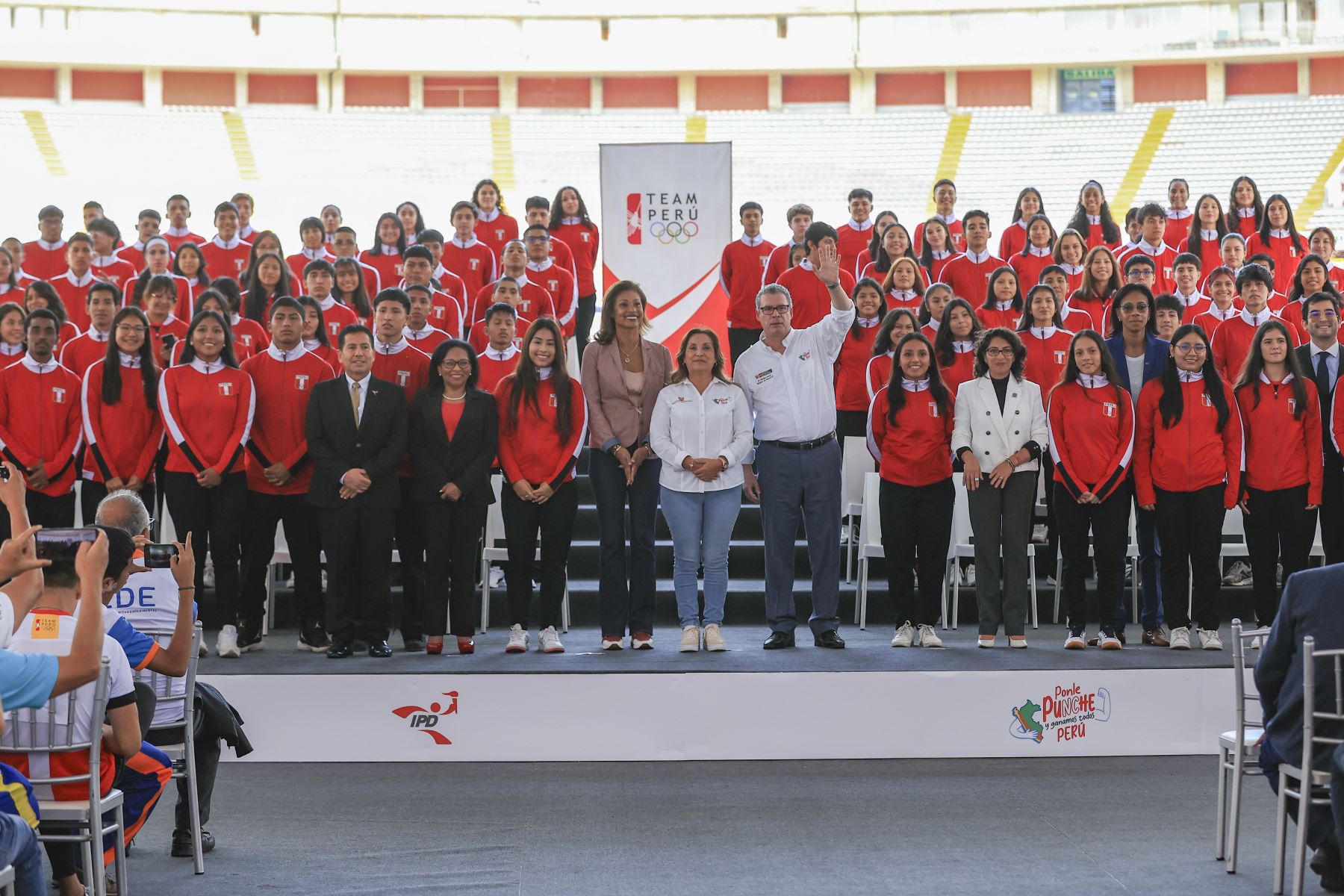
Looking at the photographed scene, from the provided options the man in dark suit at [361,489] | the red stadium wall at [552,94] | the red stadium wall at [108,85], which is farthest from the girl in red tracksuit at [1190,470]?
the red stadium wall at [108,85]

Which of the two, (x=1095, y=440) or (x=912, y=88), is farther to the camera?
(x=912, y=88)

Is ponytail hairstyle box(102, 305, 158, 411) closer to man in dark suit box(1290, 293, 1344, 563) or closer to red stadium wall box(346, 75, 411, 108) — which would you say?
man in dark suit box(1290, 293, 1344, 563)

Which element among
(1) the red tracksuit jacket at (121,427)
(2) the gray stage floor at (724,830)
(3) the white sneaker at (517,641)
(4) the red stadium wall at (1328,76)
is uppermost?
(4) the red stadium wall at (1328,76)

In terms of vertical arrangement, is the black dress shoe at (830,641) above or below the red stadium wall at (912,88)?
below

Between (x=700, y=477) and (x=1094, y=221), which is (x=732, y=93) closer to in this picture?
(x=1094, y=221)

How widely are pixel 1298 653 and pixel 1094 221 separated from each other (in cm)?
734

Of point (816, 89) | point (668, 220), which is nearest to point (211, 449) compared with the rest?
point (668, 220)

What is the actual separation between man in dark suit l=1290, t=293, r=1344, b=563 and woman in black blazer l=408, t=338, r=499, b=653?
4.17 metres

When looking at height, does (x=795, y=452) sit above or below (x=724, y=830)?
above

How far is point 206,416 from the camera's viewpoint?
630 centimetres

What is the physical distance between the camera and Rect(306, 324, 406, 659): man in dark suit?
615 cm

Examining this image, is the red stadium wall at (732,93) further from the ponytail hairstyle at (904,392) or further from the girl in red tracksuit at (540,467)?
the girl in red tracksuit at (540,467)

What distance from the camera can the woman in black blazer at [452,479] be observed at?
617cm

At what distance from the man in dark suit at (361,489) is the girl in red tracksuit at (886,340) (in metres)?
2.79
